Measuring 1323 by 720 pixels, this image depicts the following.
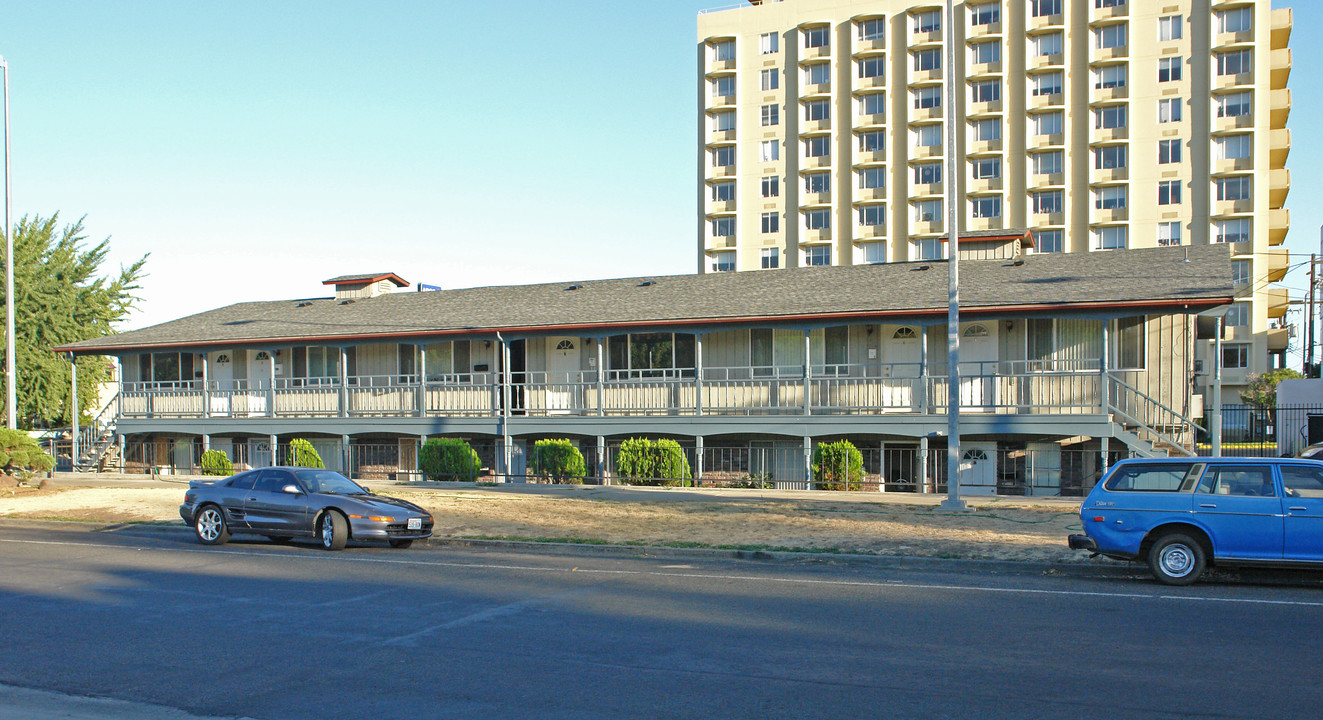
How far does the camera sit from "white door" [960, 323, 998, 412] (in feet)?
82.0

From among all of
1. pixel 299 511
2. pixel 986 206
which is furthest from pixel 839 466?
pixel 986 206

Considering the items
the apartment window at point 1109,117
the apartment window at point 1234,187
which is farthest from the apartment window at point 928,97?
the apartment window at point 1234,187

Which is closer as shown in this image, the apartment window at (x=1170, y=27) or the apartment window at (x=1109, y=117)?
the apartment window at (x=1170, y=27)

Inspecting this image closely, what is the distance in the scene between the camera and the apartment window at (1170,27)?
69.2 metres

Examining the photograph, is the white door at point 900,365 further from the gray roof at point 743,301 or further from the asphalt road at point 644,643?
the asphalt road at point 644,643

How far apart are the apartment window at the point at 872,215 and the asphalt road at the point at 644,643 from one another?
6644 centimetres

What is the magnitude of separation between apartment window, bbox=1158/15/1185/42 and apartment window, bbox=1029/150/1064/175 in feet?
32.8

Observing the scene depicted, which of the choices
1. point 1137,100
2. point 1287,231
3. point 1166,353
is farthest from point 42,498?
point 1287,231

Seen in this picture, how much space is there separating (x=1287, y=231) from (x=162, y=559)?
75095 millimetres

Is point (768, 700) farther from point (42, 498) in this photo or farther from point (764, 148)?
point (764, 148)

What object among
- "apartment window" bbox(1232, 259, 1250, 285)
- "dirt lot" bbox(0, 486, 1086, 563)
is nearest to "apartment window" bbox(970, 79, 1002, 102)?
"apartment window" bbox(1232, 259, 1250, 285)

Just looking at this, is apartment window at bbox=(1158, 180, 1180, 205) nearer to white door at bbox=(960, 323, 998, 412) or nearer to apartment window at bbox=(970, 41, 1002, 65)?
apartment window at bbox=(970, 41, 1002, 65)

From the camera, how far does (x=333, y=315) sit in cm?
3478

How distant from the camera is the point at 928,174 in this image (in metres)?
76.5
